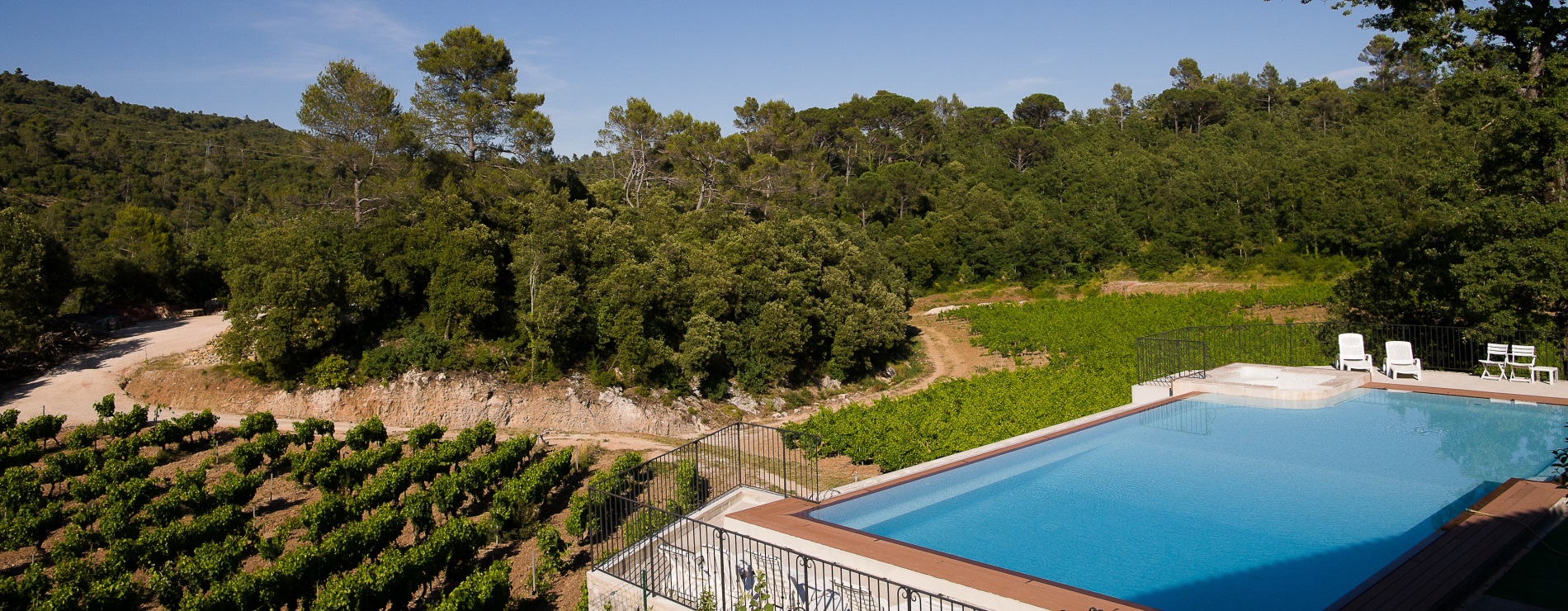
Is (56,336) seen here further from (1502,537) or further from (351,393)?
(1502,537)

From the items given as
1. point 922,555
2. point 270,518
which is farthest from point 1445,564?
point 270,518

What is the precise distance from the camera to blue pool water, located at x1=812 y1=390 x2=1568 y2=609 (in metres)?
7.10

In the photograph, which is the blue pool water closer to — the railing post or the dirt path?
the railing post

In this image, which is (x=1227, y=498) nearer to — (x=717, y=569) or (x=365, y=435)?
(x=717, y=569)

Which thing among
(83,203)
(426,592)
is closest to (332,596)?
(426,592)

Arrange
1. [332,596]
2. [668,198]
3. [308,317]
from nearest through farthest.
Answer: [332,596]
[308,317]
[668,198]

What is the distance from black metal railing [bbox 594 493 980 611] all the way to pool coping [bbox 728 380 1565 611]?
0.26 m

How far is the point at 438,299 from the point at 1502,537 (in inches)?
834

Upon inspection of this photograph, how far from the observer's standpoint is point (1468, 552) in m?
6.45

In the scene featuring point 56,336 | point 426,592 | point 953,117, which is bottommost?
point 426,592

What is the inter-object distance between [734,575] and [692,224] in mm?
23688

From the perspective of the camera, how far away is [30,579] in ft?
26.2

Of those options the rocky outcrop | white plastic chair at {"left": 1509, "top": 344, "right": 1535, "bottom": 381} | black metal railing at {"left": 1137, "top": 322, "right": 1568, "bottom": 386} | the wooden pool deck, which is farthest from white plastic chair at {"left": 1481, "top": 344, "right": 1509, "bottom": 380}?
the rocky outcrop

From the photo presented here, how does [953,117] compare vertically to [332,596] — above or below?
above
